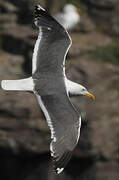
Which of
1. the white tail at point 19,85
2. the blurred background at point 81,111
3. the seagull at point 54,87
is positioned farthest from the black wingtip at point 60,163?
the blurred background at point 81,111

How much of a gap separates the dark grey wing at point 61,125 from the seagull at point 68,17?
7179 millimetres

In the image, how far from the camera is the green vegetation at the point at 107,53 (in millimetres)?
15492

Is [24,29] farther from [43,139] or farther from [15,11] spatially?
[43,139]

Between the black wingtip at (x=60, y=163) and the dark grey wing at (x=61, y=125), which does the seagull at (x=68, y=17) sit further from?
the black wingtip at (x=60, y=163)

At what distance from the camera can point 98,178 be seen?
15086 millimetres

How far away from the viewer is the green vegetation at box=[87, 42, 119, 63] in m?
15.5

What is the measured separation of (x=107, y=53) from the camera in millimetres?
15547

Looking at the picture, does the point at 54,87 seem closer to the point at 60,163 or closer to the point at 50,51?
the point at 50,51

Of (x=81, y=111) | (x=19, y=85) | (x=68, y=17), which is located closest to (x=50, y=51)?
(x=19, y=85)

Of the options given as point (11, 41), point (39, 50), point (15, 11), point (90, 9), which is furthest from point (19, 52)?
point (39, 50)

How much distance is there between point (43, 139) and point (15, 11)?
3.79 m

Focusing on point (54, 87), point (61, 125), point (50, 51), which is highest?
point (50, 51)

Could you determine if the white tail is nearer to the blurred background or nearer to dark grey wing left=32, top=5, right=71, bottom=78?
dark grey wing left=32, top=5, right=71, bottom=78

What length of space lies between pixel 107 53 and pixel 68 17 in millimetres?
1247
